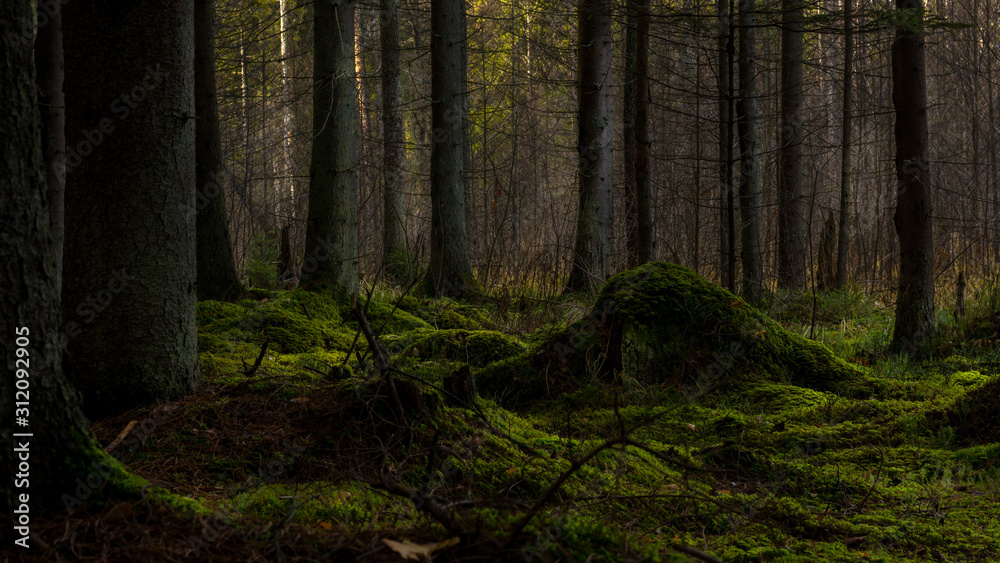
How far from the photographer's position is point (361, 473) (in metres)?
2.99

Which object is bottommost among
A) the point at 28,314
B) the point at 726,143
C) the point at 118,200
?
the point at 28,314

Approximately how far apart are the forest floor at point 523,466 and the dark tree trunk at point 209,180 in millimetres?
764

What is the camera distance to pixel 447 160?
9.62 metres

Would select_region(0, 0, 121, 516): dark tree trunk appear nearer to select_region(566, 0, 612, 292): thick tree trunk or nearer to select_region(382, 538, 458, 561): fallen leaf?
select_region(382, 538, 458, 561): fallen leaf

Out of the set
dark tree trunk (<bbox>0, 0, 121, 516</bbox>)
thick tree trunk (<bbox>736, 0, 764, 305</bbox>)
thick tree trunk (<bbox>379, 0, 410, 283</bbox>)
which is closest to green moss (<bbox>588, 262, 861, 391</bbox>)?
thick tree trunk (<bbox>736, 0, 764, 305</bbox>)

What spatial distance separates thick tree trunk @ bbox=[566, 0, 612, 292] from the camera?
974 cm

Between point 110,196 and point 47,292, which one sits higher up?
point 110,196

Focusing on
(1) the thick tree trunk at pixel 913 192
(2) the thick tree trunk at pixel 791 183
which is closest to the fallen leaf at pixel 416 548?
(1) the thick tree trunk at pixel 913 192

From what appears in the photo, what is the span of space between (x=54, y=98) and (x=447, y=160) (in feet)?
18.1

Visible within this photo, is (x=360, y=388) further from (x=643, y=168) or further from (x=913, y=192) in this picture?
(x=643, y=168)

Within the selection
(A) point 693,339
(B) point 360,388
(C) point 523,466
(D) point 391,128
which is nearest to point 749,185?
(A) point 693,339

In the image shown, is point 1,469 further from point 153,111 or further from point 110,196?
point 153,111

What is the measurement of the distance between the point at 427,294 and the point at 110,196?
603 cm

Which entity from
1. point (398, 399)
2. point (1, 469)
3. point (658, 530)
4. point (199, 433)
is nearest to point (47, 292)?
point (1, 469)
